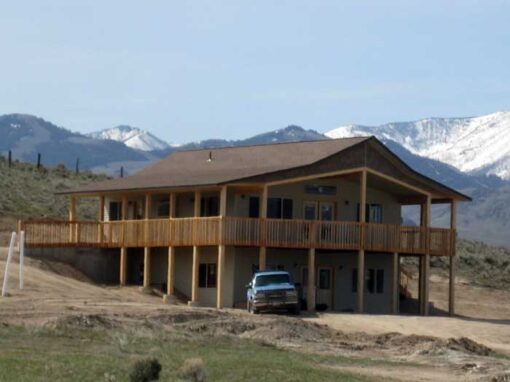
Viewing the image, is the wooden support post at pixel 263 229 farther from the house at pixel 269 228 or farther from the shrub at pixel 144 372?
the shrub at pixel 144 372

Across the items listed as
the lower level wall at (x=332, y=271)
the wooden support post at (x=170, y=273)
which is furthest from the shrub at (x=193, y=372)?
the lower level wall at (x=332, y=271)

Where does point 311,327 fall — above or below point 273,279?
below

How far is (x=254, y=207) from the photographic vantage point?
60.0 metres

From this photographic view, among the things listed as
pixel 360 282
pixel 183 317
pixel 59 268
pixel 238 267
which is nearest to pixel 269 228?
pixel 238 267

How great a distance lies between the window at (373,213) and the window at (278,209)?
4081 millimetres

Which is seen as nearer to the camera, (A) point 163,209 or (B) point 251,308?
(B) point 251,308

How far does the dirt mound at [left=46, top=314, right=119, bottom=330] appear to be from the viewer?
133 ft

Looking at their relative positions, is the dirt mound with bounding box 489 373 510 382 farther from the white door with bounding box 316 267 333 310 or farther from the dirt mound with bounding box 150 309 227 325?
the white door with bounding box 316 267 333 310

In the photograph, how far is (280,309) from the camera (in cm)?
5412

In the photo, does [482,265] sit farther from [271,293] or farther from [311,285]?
[271,293]

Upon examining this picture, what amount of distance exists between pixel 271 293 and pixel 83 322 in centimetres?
1341

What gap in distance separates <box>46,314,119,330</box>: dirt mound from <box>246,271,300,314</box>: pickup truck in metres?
11.4

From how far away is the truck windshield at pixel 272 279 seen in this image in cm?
5441

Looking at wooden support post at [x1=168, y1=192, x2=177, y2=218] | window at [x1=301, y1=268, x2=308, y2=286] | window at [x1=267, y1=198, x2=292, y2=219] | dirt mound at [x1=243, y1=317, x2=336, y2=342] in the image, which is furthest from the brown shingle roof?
dirt mound at [x1=243, y1=317, x2=336, y2=342]
